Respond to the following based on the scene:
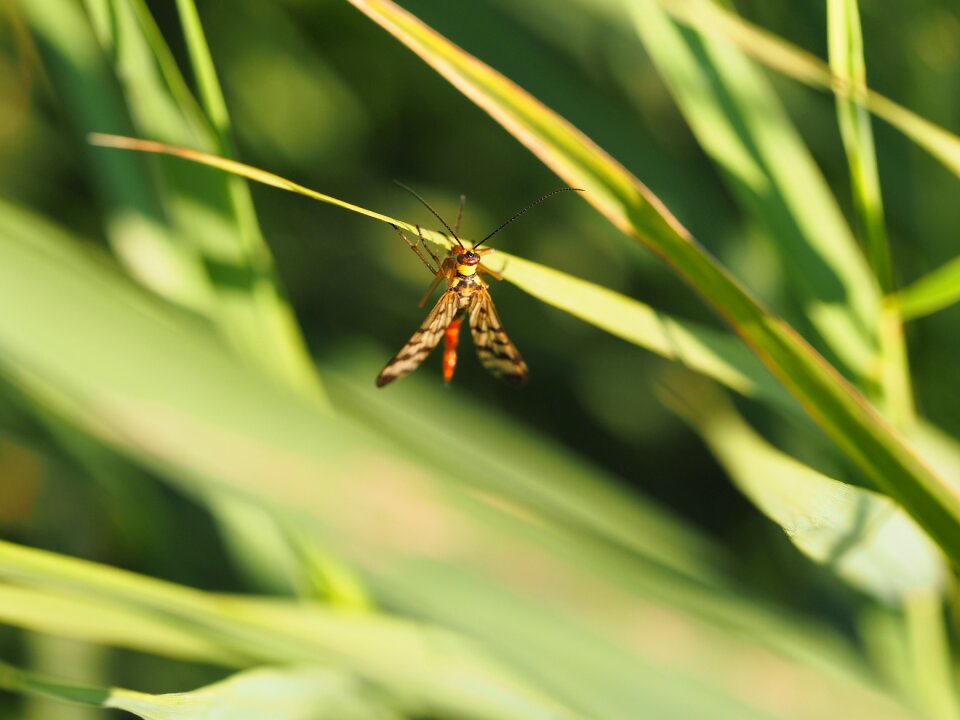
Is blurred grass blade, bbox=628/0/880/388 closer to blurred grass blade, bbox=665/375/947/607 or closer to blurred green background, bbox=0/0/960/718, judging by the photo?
blurred green background, bbox=0/0/960/718

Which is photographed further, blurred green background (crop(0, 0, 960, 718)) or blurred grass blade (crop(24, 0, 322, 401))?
blurred grass blade (crop(24, 0, 322, 401))

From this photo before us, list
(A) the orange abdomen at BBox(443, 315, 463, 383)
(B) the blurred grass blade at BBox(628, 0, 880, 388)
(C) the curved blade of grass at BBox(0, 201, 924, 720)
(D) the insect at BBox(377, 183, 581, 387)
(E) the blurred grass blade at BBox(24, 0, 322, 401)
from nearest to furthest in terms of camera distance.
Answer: (C) the curved blade of grass at BBox(0, 201, 924, 720)
(E) the blurred grass blade at BBox(24, 0, 322, 401)
(B) the blurred grass blade at BBox(628, 0, 880, 388)
(D) the insect at BBox(377, 183, 581, 387)
(A) the orange abdomen at BBox(443, 315, 463, 383)

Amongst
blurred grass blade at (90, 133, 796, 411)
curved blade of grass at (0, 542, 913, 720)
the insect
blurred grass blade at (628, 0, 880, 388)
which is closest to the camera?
curved blade of grass at (0, 542, 913, 720)

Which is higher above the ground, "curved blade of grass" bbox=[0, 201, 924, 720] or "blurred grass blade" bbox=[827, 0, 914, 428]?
"blurred grass blade" bbox=[827, 0, 914, 428]

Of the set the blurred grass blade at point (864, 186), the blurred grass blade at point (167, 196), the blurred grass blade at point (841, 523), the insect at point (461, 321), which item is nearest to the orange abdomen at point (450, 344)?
the insect at point (461, 321)

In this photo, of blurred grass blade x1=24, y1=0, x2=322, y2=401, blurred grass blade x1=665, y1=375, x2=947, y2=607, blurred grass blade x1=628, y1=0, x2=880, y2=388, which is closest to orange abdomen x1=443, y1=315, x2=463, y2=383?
blurred grass blade x1=24, y1=0, x2=322, y2=401

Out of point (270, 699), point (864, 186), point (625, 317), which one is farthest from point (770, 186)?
point (270, 699)

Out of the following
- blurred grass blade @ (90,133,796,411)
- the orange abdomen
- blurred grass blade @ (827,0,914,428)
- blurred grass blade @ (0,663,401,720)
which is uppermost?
the orange abdomen

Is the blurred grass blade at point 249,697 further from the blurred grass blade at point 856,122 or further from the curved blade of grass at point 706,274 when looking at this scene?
the blurred grass blade at point 856,122

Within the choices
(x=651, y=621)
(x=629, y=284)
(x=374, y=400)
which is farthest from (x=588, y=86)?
(x=651, y=621)

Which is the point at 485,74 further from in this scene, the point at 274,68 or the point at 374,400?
the point at 274,68
